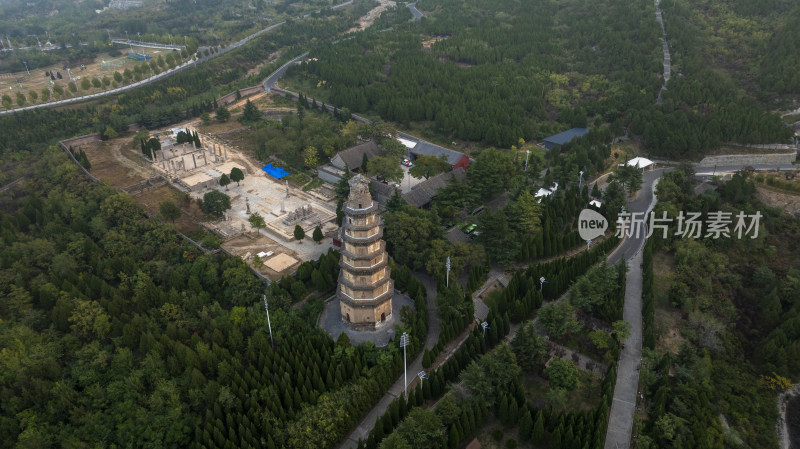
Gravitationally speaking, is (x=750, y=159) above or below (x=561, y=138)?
above

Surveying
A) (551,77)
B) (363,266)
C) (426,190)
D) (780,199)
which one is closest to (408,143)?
(426,190)

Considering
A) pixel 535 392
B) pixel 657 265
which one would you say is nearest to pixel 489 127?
pixel 657 265

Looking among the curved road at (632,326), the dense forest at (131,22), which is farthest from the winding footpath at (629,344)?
the dense forest at (131,22)

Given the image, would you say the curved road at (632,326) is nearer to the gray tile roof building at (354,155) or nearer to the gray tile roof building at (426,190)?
the gray tile roof building at (426,190)

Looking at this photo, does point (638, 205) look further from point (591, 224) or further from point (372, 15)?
point (372, 15)

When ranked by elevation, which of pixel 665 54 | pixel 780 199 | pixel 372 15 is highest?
pixel 665 54

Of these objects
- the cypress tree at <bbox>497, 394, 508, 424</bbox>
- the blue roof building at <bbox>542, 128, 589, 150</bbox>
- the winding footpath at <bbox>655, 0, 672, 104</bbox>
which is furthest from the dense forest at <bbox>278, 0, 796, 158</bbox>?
the cypress tree at <bbox>497, 394, 508, 424</bbox>
